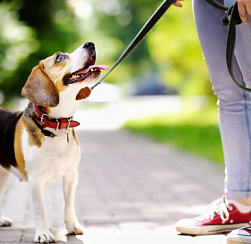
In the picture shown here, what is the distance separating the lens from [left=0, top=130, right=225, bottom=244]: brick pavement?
169 inches

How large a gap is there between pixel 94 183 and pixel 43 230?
3.29 meters

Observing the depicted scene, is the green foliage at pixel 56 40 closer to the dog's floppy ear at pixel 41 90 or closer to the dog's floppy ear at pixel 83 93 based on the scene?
the dog's floppy ear at pixel 83 93

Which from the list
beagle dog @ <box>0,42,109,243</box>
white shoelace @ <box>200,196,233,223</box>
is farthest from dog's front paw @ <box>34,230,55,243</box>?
white shoelace @ <box>200,196,233,223</box>

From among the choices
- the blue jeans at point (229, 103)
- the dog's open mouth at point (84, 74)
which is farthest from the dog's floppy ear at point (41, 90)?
the blue jeans at point (229, 103)

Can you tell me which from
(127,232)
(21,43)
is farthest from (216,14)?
(21,43)

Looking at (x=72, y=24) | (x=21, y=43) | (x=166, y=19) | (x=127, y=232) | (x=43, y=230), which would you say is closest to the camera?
(x=43, y=230)

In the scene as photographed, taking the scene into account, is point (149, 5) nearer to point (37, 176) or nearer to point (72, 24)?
point (72, 24)

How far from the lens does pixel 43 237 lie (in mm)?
3939

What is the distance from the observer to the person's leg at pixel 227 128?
4.07m

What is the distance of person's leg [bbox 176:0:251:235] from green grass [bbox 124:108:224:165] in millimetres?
4883

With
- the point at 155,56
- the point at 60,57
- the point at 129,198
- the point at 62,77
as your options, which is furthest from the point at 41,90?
the point at 155,56

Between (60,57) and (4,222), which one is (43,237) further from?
(60,57)

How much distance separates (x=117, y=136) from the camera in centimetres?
1456

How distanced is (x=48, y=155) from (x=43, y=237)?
553mm
